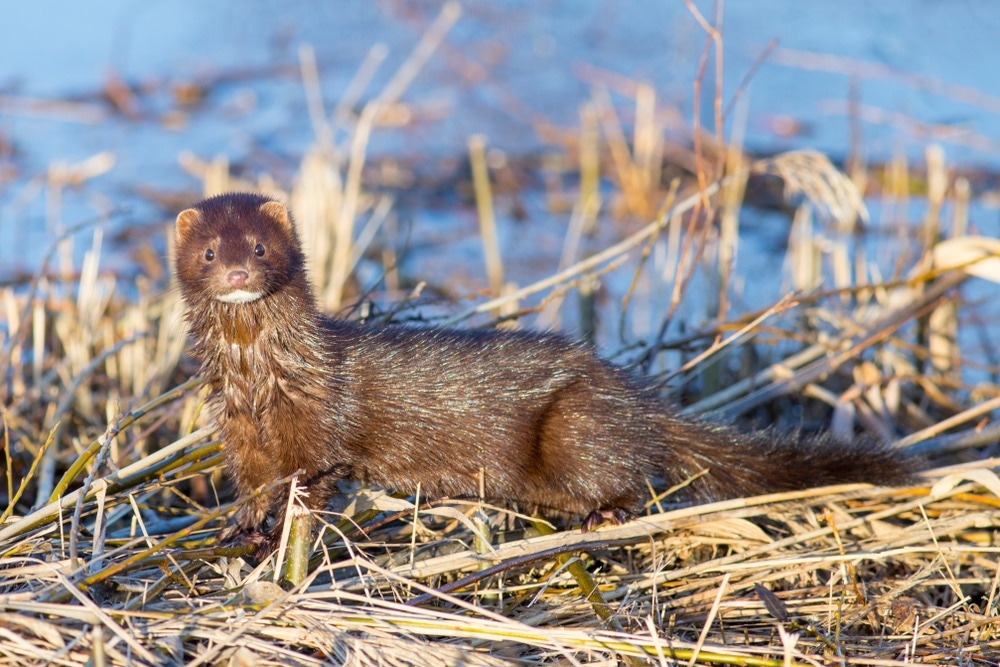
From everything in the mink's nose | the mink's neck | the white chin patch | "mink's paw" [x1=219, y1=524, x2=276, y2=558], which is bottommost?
"mink's paw" [x1=219, y1=524, x2=276, y2=558]

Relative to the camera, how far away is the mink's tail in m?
4.17

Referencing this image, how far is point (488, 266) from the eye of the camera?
25.9ft

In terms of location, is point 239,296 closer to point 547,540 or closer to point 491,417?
point 491,417

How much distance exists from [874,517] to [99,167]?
6.69m

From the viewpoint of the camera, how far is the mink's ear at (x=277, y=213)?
3.80 meters

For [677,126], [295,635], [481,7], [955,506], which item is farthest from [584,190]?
[295,635]

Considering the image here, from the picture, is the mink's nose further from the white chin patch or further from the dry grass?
the dry grass

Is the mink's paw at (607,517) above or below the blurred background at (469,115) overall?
below

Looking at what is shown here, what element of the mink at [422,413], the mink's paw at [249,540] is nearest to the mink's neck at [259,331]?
the mink at [422,413]

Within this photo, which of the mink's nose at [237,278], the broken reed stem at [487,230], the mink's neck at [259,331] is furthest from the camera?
the broken reed stem at [487,230]

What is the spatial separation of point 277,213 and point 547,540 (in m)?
1.48

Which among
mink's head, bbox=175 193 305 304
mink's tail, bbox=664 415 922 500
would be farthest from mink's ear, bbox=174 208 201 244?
mink's tail, bbox=664 415 922 500

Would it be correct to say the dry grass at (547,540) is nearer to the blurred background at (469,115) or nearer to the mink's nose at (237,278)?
the mink's nose at (237,278)

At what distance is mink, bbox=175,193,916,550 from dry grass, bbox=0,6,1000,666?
0.47ft
